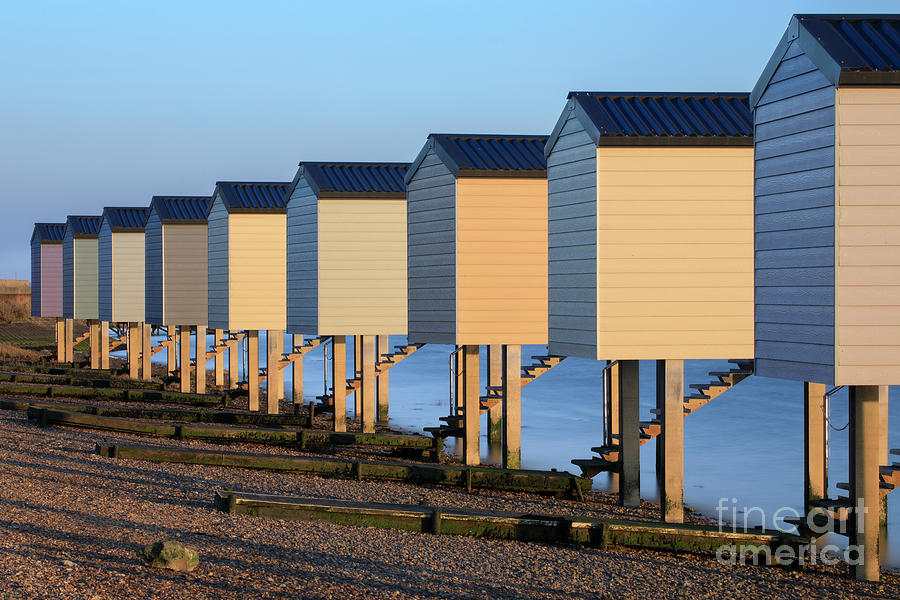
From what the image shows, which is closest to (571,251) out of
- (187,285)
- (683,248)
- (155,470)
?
(683,248)

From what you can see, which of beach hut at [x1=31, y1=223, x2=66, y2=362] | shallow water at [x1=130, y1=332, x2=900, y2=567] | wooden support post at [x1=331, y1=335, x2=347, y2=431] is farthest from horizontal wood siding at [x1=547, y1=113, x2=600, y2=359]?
beach hut at [x1=31, y1=223, x2=66, y2=362]

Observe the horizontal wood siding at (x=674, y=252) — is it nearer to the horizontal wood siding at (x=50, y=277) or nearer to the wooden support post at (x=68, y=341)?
the horizontal wood siding at (x=50, y=277)

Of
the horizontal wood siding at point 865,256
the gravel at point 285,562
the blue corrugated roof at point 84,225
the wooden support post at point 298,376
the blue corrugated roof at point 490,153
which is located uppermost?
the blue corrugated roof at point 84,225

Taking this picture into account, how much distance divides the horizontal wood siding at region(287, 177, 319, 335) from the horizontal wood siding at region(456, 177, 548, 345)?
18.5 feet

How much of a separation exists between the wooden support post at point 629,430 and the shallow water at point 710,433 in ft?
8.50

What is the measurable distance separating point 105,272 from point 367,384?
16.3 metres

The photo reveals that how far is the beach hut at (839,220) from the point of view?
36.8 ft

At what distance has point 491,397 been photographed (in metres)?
22.4

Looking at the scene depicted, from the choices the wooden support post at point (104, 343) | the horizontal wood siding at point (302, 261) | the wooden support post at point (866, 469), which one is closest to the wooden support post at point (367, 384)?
the horizontal wood siding at point (302, 261)

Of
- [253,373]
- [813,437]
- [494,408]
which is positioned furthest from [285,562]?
[253,373]

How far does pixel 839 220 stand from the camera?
36.9 feet

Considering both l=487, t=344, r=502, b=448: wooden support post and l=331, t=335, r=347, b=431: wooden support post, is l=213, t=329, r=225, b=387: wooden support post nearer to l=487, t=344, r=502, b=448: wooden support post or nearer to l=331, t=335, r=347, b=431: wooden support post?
l=331, t=335, r=347, b=431: wooden support post

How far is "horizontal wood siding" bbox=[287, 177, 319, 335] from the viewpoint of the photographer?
2489 centimetres

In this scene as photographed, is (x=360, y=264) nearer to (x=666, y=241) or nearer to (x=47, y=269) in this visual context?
(x=666, y=241)
